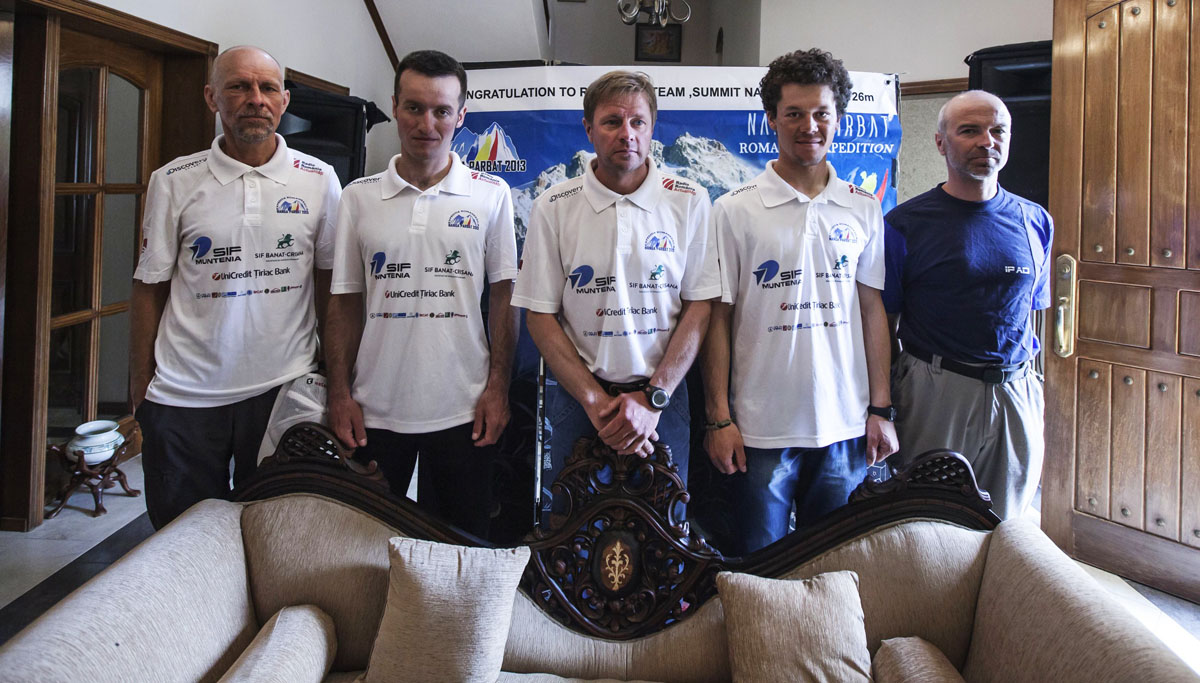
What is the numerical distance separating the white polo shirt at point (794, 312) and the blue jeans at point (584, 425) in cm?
13

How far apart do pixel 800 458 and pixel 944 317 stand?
0.50 meters

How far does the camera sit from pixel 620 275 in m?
1.76

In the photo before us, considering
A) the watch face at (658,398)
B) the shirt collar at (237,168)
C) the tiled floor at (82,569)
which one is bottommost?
the tiled floor at (82,569)

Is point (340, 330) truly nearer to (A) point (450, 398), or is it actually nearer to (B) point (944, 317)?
(A) point (450, 398)

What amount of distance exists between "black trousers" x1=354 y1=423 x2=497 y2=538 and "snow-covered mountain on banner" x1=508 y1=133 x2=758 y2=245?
1.84 metres

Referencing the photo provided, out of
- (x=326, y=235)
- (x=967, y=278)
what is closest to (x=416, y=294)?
(x=326, y=235)

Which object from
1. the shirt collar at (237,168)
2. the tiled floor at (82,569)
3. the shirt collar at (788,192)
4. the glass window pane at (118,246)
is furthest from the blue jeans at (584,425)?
the glass window pane at (118,246)

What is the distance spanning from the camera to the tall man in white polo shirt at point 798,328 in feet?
6.01

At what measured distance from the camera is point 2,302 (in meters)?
2.94

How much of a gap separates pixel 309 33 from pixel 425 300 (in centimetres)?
337

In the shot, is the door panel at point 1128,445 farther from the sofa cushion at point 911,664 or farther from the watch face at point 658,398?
the watch face at point 658,398

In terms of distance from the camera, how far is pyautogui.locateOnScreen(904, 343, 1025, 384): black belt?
1959 mm

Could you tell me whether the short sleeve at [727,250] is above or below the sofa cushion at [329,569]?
above

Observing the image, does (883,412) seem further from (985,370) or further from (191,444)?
(191,444)
